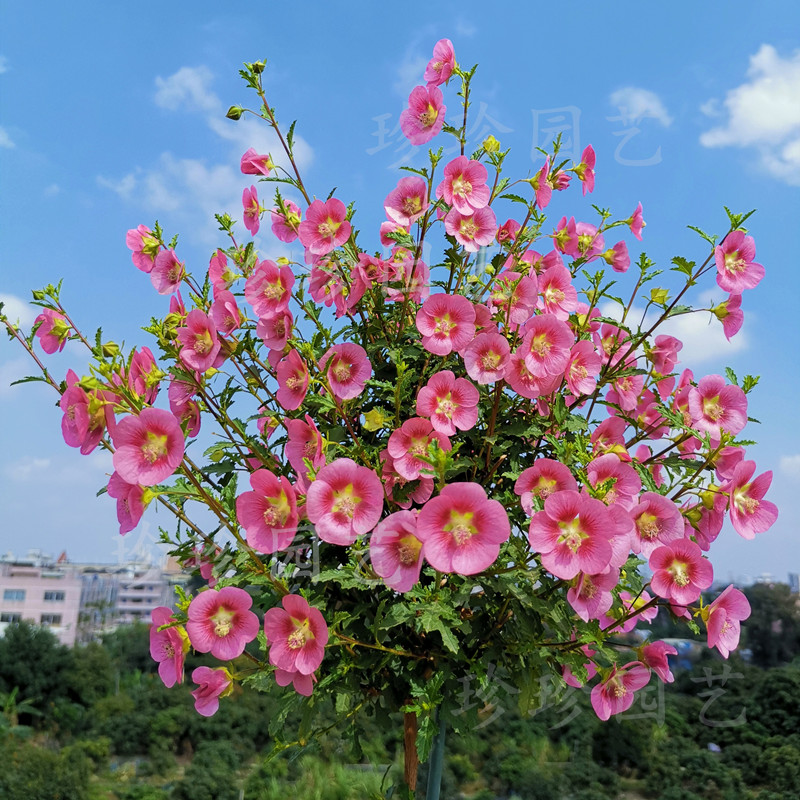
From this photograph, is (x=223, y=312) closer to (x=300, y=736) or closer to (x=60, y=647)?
(x=300, y=736)

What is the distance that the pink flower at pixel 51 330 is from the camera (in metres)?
1.65

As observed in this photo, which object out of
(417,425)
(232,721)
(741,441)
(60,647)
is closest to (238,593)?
(417,425)

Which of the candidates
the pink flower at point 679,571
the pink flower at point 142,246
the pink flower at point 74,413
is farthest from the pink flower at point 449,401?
the pink flower at point 142,246

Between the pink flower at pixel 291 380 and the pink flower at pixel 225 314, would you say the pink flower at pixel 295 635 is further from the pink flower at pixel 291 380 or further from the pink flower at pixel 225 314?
the pink flower at pixel 225 314

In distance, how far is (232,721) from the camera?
8797 millimetres

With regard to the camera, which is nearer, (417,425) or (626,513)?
(626,513)

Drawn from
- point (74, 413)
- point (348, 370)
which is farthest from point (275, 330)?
point (74, 413)

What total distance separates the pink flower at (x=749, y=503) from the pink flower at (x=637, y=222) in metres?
0.67

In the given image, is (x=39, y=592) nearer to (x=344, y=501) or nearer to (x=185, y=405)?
(x=185, y=405)

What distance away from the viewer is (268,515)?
1.40 metres

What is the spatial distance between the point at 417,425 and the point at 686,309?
717 mm

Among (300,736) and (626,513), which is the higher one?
(626,513)

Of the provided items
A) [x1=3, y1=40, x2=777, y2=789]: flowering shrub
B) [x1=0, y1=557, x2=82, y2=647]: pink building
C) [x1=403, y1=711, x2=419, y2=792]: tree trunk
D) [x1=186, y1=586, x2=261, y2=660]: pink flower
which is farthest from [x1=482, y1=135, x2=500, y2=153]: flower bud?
[x1=0, y1=557, x2=82, y2=647]: pink building

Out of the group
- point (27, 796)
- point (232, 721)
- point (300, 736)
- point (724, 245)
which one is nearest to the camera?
point (300, 736)
